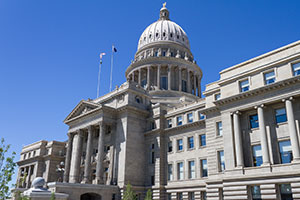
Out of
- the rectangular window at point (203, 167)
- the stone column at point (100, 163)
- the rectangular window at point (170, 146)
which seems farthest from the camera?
the rectangular window at point (170, 146)

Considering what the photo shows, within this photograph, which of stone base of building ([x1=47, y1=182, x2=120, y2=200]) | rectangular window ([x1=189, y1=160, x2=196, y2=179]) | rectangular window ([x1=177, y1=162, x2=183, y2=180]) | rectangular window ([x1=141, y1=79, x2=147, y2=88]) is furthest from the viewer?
rectangular window ([x1=141, y1=79, x2=147, y2=88])

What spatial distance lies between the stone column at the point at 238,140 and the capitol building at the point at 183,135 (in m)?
0.11

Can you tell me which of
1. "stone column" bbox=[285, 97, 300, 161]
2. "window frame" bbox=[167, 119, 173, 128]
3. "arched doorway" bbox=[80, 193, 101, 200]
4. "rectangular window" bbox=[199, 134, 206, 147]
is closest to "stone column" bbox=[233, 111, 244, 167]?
"stone column" bbox=[285, 97, 300, 161]

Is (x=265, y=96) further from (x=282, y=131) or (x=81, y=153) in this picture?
(x=81, y=153)

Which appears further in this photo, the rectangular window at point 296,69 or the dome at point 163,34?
the dome at point 163,34

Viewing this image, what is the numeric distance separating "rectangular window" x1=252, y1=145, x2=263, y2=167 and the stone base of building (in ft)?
77.9

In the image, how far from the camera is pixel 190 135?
153 ft

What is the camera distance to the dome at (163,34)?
276 feet

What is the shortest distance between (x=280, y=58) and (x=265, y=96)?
4.73 m

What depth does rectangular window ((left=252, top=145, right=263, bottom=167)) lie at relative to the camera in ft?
101

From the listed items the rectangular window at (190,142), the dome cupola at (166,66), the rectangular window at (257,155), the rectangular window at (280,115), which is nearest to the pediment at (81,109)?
the dome cupola at (166,66)

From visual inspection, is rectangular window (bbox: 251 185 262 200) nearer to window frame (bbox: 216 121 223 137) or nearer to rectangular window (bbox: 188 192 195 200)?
window frame (bbox: 216 121 223 137)

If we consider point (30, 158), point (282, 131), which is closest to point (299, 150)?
point (282, 131)

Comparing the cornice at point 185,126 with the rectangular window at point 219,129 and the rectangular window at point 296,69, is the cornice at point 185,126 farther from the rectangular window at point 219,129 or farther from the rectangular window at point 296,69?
the rectangular window at point 296,69
